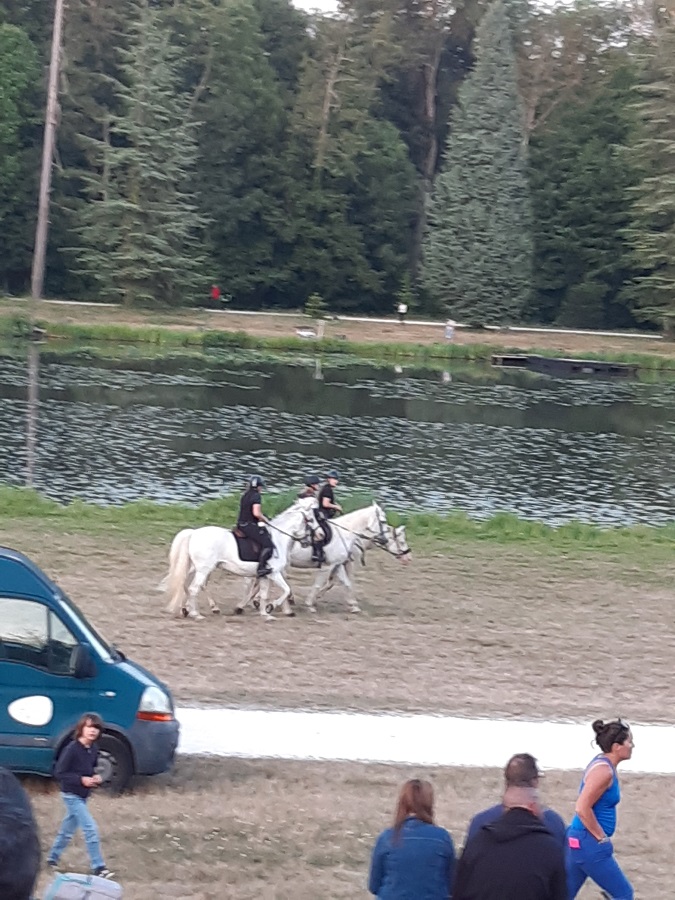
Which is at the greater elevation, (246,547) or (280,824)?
(246,547)

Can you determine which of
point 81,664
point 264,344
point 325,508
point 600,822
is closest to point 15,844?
point 600,822

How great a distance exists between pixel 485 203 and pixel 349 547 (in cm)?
5767

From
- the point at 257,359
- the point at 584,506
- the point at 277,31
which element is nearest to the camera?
the point at 584,506

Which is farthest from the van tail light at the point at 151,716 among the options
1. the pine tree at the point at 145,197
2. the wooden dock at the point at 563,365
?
the pine tree at the point at 145,197

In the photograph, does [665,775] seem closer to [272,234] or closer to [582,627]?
[582,627]

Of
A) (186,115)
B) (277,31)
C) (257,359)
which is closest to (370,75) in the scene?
(277,31)

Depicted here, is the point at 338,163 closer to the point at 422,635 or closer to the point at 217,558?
the point at 217,558

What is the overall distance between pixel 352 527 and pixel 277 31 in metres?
67.2

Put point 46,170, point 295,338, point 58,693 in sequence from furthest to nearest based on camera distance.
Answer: point 295,338 < point 46,170 < point 58,693

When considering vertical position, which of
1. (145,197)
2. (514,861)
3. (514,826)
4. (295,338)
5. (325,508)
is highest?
(145,197)

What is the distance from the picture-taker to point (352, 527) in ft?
51.0

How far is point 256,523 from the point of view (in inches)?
571

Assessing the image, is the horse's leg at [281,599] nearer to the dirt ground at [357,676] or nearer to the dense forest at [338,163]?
the dirt ground at [357,676]

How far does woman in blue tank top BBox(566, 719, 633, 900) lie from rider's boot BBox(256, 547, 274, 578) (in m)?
7.59
